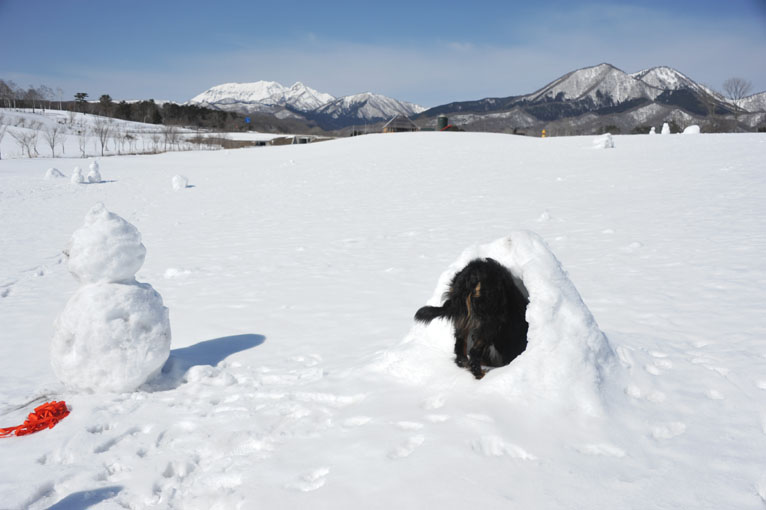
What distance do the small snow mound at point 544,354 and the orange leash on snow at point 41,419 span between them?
3.16 metres

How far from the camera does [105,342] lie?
4.14 metres

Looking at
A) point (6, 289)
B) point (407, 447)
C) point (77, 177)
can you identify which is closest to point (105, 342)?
point (407, 447)

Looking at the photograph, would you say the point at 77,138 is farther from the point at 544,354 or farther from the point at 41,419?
the point at 544,354

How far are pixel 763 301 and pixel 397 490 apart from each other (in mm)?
5882

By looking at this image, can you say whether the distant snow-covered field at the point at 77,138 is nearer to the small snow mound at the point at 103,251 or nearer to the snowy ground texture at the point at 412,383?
the snowy ground texture at the point at 412,383

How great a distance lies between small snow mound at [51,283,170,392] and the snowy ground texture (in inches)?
8.9

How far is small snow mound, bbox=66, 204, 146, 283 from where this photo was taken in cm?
431

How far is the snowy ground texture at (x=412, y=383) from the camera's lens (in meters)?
2.69

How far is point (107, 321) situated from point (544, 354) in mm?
4238

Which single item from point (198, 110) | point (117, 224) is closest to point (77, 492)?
point (117, 224)

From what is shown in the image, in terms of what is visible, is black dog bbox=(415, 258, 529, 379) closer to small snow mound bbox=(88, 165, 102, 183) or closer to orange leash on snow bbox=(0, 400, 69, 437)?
orange leash on snow bbox=(0, 400, 69, 437)

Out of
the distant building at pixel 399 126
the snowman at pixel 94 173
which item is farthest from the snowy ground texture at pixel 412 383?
the distant building at pixel 399 126

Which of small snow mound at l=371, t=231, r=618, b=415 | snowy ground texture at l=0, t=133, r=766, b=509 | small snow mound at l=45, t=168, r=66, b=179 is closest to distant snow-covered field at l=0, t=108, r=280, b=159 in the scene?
small snow mound at l=45, t=168, r=66, b=179

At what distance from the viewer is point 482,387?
3432mm
